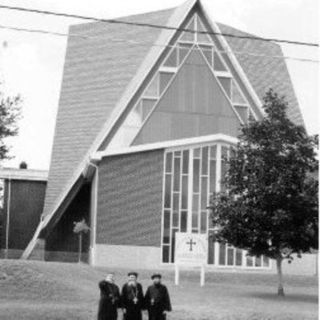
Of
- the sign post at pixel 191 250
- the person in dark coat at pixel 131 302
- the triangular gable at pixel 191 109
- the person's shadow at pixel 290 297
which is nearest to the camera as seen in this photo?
the person in dark coat at pixel 131 302

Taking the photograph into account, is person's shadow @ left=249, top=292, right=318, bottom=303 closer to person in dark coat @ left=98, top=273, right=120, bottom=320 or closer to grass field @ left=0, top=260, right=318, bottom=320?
grass field @ left=0, top=260, right=318, bottom=320

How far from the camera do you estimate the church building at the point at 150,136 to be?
42.2 metres

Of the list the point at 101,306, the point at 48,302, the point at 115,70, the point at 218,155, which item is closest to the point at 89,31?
the point at 115,70

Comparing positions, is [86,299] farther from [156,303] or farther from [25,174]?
[25,174]

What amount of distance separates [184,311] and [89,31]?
38528 millimetres

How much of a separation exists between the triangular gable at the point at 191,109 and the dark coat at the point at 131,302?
25.9m

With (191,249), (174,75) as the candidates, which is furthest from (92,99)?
(191,249)

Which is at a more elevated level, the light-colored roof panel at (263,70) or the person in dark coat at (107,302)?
the light-colored roof panel at (263,70)

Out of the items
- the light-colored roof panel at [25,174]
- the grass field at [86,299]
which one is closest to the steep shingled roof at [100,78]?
the light-colored roof panel at [25,174]

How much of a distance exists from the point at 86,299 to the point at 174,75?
2230 cm

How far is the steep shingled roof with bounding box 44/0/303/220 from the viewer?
50875 mm

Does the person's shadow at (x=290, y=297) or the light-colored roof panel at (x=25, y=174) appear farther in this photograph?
the light-colored roof panel at (x=25, y=174)

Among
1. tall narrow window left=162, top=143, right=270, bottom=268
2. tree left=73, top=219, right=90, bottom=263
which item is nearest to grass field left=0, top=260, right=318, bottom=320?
tall narrow window left=162, top=143, right=270, bottom=268

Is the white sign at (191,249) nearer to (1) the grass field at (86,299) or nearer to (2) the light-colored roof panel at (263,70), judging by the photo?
(1) the grass field at (86,299)
